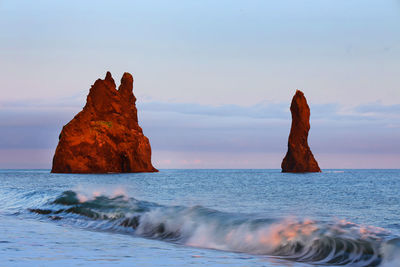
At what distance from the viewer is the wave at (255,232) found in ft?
24.9

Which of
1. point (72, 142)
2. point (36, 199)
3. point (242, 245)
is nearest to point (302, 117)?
point (72, 142)

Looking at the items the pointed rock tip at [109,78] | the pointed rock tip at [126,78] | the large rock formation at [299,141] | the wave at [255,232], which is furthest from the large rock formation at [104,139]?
the wave at [255,232]

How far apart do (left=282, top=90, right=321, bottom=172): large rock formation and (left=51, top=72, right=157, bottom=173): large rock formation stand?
46.2 meters

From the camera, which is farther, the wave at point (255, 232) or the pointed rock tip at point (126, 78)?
the pointed rock tip at point (126, 78)

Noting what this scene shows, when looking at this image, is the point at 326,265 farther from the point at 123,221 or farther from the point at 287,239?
the point at 123,221

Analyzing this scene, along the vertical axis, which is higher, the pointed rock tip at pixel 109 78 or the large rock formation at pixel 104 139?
the pointed rock tip at pixel 109 78

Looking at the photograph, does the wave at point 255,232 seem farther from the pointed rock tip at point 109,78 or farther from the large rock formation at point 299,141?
the large rock formation at point 299,141

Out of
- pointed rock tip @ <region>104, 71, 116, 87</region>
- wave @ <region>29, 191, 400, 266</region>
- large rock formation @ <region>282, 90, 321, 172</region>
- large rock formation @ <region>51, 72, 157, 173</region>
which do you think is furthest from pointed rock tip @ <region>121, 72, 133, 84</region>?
wave @ <region>29, 191, 400, 266</region>

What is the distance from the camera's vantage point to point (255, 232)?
9.70 m

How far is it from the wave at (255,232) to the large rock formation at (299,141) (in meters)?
132

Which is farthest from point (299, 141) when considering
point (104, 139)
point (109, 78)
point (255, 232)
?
point (255, 232)

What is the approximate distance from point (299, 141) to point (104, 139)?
64.2 metres

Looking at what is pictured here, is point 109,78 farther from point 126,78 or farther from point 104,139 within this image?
point 104,139

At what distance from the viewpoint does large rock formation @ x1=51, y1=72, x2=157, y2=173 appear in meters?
109
